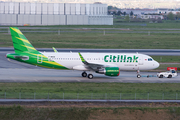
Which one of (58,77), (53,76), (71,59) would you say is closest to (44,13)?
(53,76)

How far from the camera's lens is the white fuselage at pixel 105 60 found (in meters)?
49.0

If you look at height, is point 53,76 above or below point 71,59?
below

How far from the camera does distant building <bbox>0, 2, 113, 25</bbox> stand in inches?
6309

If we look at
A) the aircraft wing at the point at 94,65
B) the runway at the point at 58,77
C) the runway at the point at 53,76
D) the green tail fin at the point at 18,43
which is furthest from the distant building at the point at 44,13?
the aircraft wing at the point at 94,65

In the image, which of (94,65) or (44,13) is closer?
(94,65)

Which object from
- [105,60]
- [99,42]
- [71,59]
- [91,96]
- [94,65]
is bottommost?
[91,96]

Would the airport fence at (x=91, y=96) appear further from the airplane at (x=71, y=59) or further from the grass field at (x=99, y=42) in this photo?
the grass field at (x=99, y=42)

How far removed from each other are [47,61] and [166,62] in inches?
1212

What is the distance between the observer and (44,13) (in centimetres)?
16262

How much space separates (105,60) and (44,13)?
11995 centimetres

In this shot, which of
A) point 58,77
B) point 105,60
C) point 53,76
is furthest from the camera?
point 53,76

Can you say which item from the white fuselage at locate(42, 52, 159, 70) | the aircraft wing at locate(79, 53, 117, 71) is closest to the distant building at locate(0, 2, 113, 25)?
the white fuselage at locate(42, 52, 159, 70)

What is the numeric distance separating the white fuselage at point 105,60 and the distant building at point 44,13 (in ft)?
384

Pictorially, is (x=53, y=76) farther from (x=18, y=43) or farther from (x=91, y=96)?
(x=91, y=96)
